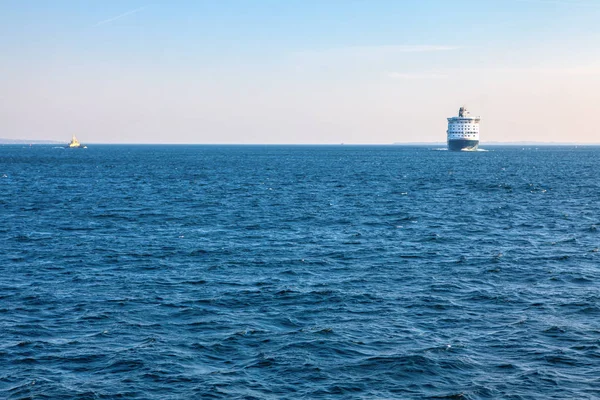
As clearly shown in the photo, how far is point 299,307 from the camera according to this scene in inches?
1099

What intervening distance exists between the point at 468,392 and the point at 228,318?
11.4 metres

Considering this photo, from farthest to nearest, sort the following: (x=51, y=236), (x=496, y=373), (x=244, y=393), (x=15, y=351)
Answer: (x=51, y=236) < (x=15, y=351) < (x=496, y=373) < (x=244, y=393)

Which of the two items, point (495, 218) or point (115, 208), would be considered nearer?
point (495, 218)

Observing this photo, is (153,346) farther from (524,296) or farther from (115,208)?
(115,208)

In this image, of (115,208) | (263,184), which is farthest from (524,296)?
(263,184)

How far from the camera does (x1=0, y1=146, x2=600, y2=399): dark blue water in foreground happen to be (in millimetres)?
19797

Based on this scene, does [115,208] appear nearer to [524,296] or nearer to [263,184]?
[263,184]

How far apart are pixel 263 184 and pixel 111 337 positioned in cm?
8053

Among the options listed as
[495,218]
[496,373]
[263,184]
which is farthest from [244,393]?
[263,184]

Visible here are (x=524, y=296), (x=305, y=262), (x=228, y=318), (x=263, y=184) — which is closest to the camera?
(x=228, y=318)

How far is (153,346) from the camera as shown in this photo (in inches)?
891

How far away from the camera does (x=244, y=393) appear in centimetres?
1870

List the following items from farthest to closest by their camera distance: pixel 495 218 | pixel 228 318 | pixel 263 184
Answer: pixel 263 184, pixel 495 218, pixel 228 318

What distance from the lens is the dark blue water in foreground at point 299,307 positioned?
19797mm
